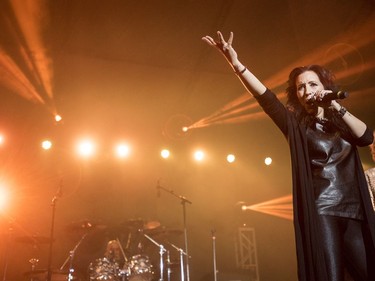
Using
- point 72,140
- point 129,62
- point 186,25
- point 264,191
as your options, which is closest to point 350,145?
point 186,25

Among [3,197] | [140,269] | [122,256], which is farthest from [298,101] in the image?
[3,197]

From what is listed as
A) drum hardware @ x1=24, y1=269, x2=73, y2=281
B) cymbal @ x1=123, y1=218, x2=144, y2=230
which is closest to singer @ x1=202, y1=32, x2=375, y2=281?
drum hardware @ x1=24, y1=269, x2=73, y2=281

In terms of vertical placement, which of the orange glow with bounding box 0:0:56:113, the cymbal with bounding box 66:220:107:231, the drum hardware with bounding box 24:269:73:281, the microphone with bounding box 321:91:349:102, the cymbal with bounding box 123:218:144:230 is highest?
the orange glow with bounding box 0:0:56:113

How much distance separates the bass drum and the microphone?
218 inches

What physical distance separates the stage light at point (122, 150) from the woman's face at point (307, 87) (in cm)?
645

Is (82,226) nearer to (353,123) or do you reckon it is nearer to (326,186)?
(326,186)

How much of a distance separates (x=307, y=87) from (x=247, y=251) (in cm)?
725

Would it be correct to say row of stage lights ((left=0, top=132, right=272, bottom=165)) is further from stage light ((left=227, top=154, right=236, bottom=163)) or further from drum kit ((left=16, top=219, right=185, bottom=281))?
drum kit ((left=16, top=219, right=185, bottom=281))

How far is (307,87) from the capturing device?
1679 mm

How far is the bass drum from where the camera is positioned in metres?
6.19

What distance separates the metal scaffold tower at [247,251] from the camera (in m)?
7.91

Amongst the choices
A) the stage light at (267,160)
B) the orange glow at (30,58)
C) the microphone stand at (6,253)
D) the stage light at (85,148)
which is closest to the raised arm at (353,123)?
the orange glow at (30,58)

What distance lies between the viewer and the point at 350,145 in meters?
1.57

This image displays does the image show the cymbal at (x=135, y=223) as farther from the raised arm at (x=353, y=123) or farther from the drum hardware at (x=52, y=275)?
the raised arm at (x=353, y=123)
